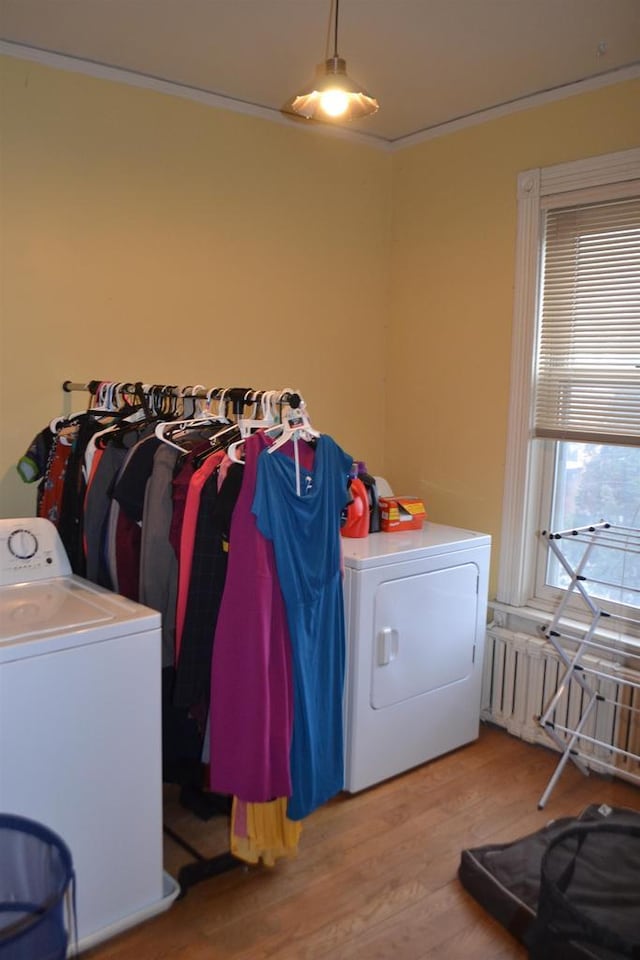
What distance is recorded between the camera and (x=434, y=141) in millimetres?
3385

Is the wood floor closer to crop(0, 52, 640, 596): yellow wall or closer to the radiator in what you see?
the radiator

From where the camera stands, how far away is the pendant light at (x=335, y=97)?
6.50 feet

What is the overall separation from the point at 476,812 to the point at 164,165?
274 cm

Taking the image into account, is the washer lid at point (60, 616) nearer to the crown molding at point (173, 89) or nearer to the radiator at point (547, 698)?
the radiator at point (547, 698)

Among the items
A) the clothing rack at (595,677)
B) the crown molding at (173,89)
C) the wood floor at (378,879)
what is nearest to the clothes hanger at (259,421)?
the clothing rack at (595,677)

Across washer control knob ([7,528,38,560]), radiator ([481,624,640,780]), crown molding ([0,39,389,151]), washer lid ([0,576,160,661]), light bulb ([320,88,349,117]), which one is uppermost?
crown molding ([0,39,389,151])

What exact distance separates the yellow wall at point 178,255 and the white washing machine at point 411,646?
3.17 ft

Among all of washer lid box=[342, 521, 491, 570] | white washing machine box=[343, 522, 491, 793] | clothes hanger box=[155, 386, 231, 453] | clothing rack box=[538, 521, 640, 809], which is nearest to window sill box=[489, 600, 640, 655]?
clothing rack box=[538, 521, 640, 809]

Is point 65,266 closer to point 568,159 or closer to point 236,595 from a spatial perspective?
point 236,595

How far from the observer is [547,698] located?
304cm

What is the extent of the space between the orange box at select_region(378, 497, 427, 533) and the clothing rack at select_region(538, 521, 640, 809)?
567 millimetres

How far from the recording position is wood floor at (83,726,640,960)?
1996mm

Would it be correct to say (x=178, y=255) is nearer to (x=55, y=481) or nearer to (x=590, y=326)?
(x=55, y=481)

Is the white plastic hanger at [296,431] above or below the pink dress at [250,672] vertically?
above
